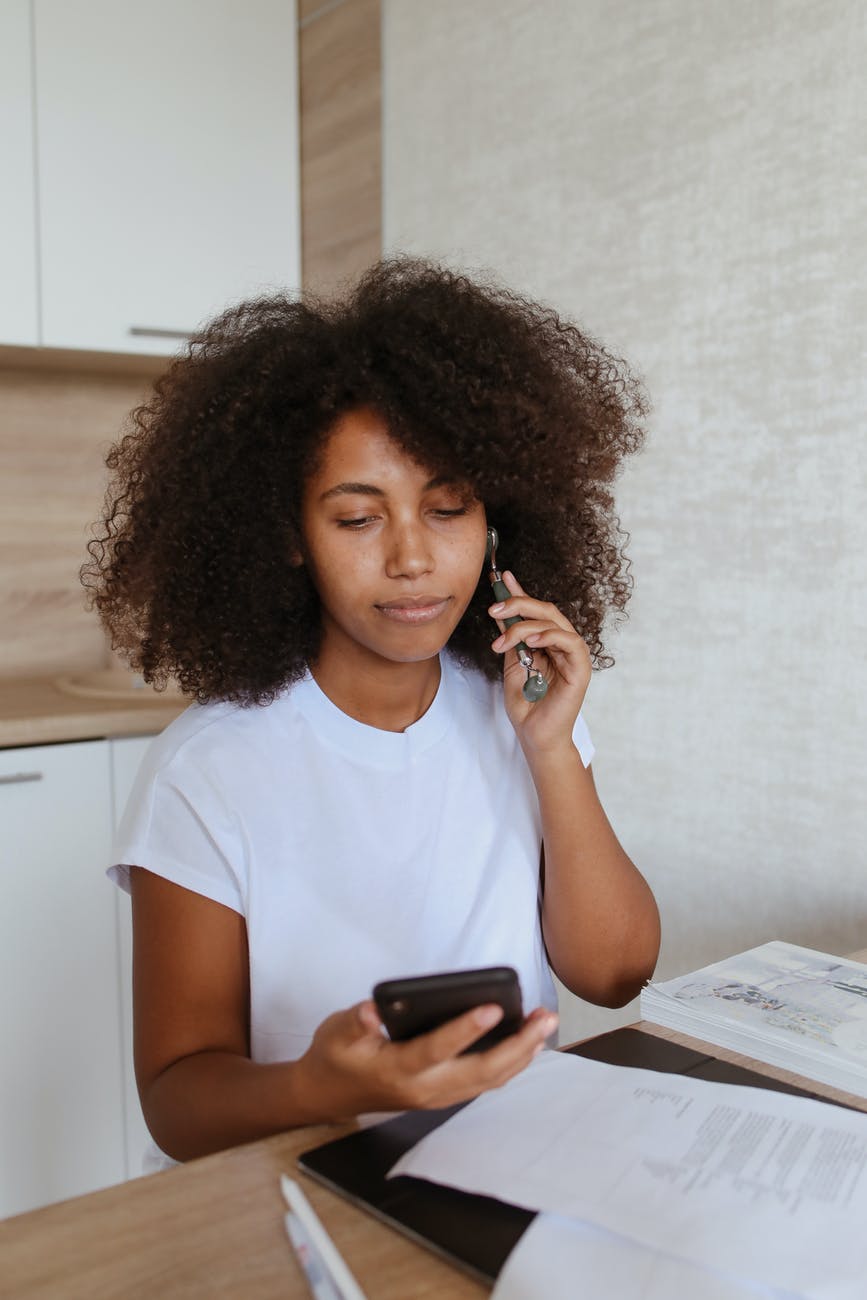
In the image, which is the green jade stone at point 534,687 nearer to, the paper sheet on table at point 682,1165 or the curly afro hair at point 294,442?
the curly afro hair at point 294,442

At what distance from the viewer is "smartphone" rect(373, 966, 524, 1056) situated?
25.1 inches

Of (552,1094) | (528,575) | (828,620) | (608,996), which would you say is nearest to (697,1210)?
(552,1094)

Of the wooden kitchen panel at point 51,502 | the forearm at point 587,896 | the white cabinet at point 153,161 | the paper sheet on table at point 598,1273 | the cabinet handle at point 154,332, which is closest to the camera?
the paper sheet on table at point 598,1273

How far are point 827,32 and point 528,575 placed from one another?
33.1 inches

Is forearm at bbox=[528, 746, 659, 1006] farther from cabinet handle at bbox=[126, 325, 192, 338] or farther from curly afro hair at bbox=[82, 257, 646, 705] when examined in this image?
cabinet handle at bbox=[126, 325, 192, 338]

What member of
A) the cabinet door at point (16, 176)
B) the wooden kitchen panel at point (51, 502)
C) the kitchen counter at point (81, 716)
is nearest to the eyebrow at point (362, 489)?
the kitchen counter at point (81, 716)

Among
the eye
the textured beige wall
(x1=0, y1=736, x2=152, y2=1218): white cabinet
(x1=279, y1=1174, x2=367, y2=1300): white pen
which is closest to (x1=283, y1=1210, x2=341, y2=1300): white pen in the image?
(x1=279, y1=1174, x2=367, y2=1300): white pen

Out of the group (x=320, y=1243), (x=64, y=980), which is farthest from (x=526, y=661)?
(x=64, y=980)

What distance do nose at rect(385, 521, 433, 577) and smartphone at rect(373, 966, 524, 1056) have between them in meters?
0.46

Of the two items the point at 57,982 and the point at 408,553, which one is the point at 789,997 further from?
the point at 57,982

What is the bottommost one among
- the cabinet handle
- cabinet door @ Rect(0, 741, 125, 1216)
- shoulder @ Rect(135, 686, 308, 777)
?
cabinet door @ Rect(0, 741, 125, 1216)

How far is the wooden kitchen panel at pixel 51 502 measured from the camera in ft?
8.37

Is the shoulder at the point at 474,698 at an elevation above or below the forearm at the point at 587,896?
above

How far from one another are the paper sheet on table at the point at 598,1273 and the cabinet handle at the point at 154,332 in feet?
6.50
